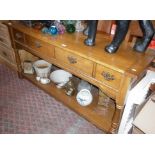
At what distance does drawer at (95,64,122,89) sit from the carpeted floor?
59 centimetres

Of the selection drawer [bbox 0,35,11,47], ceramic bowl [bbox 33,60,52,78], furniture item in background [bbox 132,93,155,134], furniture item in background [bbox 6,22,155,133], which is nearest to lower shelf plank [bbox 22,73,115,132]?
furniture item in background [bbox 6,22,155,133]

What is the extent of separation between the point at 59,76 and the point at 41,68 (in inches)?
8.6

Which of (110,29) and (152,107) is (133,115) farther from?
(110,29)

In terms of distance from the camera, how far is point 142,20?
104 cm

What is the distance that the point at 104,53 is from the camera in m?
1.17

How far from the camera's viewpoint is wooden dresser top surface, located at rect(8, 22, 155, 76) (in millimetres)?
1050

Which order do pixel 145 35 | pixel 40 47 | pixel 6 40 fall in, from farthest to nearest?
1. pixel 6 40
2. pixel 40 47
3. pixel 145 35

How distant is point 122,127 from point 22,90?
1178 mm

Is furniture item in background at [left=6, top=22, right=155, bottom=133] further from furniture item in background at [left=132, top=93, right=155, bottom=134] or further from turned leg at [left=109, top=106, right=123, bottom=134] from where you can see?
furniture item in background at [left=132, top=93, right=155, bottom=134]

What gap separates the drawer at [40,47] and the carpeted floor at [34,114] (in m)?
0.55

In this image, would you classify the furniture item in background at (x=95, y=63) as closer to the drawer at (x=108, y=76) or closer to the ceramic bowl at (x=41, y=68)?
the drawer at (x=108, y=76)

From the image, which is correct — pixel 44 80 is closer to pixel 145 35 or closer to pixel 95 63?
pixel 95 63

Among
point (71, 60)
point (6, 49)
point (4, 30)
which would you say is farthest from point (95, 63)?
point (6, 49)
